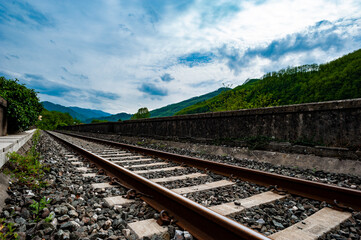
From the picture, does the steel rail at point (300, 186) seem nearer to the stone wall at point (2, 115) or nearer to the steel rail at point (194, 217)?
the steel rail at point (194, 217)

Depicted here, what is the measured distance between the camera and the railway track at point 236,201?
1.75m

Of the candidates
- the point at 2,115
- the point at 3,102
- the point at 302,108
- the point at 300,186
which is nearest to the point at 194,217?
the point at 300,186

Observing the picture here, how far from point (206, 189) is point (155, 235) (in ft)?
4.62

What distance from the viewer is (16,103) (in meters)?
7.89

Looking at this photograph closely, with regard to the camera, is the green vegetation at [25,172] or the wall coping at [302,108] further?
the wall coping at [302,108]

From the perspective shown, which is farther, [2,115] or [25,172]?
[2,115]

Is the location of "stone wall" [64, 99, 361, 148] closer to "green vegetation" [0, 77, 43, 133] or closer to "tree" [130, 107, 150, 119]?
"green vegetation" [0, 77, 43, 133]

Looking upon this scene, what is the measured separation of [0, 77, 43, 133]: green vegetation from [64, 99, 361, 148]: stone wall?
627 centimetres

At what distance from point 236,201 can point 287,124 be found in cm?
363

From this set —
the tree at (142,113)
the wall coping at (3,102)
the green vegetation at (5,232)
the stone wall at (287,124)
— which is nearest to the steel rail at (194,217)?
the green vegetation at (5,232)

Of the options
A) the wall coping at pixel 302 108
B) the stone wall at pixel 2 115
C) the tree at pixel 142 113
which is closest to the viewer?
the wall coping at pixel 302 108

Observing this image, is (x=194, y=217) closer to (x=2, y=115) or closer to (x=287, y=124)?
(x=287, y=124)

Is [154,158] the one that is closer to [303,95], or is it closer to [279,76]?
[303,95]

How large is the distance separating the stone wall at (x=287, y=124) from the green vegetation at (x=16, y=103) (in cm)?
627
